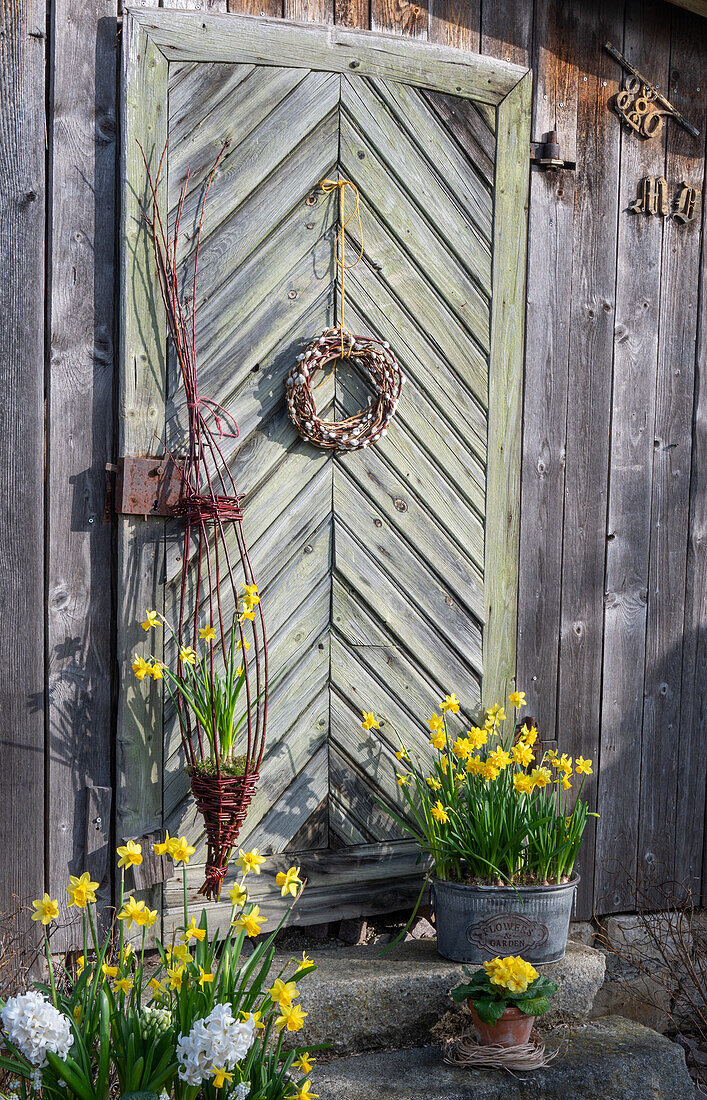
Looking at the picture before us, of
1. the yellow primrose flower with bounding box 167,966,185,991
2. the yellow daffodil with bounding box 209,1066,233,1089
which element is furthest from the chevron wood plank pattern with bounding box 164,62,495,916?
the yellow daffodil with bounding box 209,1066,233,1089

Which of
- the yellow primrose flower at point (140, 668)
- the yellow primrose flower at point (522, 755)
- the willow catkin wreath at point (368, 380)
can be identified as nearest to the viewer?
the yellow primrose flower at point (140, 668)

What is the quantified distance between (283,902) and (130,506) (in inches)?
53.1

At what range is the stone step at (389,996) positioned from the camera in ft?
8.95

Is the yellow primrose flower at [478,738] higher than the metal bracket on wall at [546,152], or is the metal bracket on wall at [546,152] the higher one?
the metal bracket on wall at [546,152]

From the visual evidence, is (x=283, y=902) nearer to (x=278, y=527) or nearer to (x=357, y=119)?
(x=278, y=527)

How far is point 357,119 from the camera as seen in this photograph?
124 inches

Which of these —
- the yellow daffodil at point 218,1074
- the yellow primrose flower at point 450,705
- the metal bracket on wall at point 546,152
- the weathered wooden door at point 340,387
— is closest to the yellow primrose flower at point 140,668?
the weathered wooden door at point 340,387

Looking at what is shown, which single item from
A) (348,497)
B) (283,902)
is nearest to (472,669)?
(348,497)

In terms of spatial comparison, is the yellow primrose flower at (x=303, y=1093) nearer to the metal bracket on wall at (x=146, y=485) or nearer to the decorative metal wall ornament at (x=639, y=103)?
the metal bracket on wall at (x=146, y=485)

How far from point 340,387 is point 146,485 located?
73cm

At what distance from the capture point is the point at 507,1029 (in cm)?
255

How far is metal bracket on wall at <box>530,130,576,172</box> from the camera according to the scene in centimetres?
336

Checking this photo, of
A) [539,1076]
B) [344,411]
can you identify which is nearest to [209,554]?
[344,411]

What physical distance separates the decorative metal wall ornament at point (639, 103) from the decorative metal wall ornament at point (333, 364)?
1132 mm
